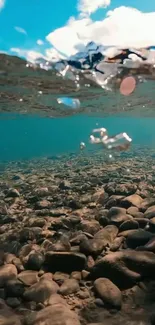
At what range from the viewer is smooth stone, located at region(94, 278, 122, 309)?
12.1 feet

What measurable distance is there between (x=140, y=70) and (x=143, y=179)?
278 inches

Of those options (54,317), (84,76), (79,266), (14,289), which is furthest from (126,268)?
(84,76)

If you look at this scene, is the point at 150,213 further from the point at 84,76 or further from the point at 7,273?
the point at 84,76

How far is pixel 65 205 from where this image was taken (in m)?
8.48

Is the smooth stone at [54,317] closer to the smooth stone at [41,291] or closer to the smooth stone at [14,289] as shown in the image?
the smooth stone at [41,291]

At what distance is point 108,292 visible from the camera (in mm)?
3812

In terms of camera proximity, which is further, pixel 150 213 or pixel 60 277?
pixel 150 213

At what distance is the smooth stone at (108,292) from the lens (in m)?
3.70

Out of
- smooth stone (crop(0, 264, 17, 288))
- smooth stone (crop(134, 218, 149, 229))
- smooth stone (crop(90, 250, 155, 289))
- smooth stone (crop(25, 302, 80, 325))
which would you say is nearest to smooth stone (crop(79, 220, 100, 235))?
smooth stone (crop(134, 218, 149, 229))

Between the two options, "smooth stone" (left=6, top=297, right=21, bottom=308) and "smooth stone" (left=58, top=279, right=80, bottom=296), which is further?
"smooth stone" (left=58, top=279, right=80, bottom=296)

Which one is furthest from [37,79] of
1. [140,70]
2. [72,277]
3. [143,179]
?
[72,277]

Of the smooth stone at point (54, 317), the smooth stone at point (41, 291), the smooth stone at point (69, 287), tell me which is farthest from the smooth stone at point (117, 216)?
the smooth stone at point (54, 317)

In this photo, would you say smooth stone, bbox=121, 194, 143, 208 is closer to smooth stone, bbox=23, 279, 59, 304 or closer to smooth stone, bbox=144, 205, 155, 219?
smooth stone, bbox=144, 205, 155, 219

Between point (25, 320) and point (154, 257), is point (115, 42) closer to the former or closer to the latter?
point (154, 257)
